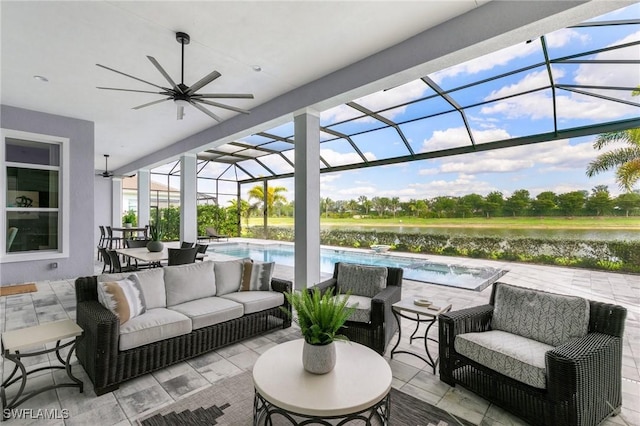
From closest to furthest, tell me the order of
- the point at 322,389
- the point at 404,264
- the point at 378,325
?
the point at 322,389 → the point at 378,325 → the point at 404,264

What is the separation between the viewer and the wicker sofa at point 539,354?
1.75 metres

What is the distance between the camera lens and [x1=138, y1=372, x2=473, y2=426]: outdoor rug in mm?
1987

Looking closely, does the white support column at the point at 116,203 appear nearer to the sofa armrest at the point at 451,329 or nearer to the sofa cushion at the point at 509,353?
the sofa armrest at the point at 451,329

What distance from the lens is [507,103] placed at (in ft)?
20.4

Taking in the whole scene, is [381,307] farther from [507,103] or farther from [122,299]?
[507,103]

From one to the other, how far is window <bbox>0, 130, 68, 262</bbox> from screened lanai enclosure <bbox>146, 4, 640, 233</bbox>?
15.2ft

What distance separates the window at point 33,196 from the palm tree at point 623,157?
1227cm

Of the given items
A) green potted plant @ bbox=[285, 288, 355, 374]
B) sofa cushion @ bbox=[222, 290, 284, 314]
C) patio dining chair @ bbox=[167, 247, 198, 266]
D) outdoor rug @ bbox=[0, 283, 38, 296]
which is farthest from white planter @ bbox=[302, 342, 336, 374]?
outdoor rug @ bbox=[0, 283, 38, 296]

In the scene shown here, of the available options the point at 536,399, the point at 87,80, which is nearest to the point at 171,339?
the point at 536,399

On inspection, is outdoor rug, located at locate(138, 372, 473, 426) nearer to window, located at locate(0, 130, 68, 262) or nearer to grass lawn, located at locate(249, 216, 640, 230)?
window, located at locate(0, 130, 68, 262)

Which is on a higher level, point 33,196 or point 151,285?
point 33,196

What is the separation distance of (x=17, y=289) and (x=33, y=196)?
6.17ft

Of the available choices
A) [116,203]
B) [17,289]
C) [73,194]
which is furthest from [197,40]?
[116,203]

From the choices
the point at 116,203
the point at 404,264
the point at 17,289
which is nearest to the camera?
the point at 17,289
